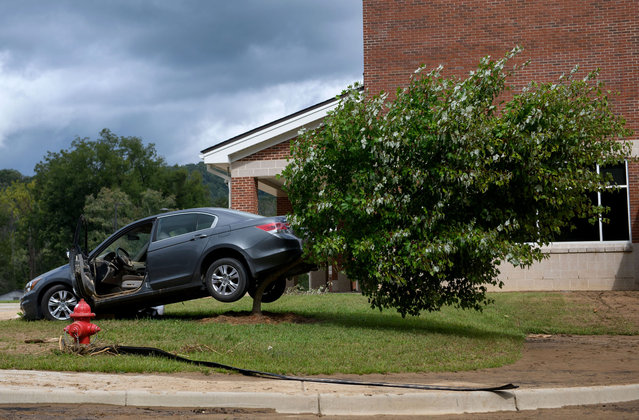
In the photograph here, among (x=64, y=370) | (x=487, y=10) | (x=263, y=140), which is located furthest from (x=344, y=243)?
(x=487, y=10)

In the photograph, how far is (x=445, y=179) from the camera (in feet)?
33.3

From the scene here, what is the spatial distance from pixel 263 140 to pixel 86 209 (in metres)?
57.0

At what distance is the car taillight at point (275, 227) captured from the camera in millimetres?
10953

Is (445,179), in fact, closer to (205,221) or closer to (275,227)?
(275,227)

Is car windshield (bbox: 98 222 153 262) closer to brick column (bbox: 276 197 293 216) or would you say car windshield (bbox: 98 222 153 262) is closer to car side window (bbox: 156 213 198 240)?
car side window (bbox: 156 213 198 240)

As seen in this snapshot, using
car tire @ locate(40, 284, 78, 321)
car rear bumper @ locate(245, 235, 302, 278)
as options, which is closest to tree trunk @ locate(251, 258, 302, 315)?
car rear bumper @ locate(245, 235, 302, 278)

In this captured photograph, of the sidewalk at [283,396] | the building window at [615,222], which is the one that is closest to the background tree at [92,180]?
the building window at [615,222]

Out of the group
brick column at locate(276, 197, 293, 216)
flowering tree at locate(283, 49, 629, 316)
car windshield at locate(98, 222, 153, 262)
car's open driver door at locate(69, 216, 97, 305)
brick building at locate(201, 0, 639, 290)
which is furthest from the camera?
brick column at locate(276, 197, 293, 216)

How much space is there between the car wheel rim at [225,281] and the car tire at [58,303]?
106 inches

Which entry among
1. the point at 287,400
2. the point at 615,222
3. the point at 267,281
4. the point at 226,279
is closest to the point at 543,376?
the point at 287,400

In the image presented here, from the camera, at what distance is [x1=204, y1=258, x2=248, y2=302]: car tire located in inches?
423

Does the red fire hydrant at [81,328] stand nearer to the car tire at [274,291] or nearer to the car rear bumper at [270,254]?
the car rear bumper at [270,254]

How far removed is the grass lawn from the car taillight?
4.83 ft

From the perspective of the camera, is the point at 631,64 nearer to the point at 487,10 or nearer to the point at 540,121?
the point at 487,10
